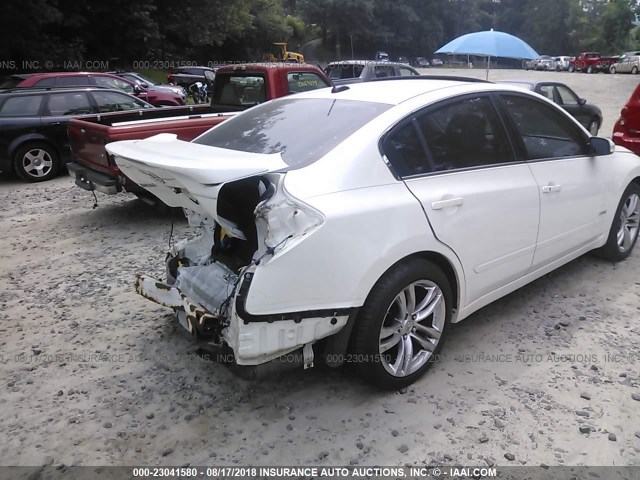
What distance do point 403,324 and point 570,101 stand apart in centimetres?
972

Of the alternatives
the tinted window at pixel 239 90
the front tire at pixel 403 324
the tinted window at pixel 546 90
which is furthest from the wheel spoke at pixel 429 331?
the tinted window at pixel 546 90

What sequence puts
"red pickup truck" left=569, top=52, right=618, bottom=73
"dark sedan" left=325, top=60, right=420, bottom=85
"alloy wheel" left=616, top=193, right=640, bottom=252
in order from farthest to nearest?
"red pickup truck" left=569, top=52, right=618, bottom=73
"dark sedan" left=325, top=60, right=420, bottom=85
"alloy wheel" left=616, top=193, right=640, bottom=252

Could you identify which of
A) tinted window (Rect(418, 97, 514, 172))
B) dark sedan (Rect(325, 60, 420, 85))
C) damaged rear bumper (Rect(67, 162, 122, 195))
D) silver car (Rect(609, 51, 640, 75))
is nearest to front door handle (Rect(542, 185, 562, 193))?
tinted window (Rect(418, 97, 514, 172))

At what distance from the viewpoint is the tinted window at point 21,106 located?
8.52m

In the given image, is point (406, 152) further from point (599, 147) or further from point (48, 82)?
point (48, 82)

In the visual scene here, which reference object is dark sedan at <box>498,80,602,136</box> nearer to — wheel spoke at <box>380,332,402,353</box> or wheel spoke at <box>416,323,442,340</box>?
wheel spoke at <box>416,323,442,340</box>

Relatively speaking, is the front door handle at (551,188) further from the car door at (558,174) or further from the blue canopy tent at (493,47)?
the blue canopy tent at (493,47)

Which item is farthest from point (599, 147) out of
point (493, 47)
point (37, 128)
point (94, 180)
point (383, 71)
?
point (383, 71)

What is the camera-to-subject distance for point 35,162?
28.6 ft

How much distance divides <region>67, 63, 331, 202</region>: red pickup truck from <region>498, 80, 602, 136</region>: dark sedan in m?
4.71

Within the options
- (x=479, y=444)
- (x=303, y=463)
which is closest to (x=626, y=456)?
(x=479, y=444)

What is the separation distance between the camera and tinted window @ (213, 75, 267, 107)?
7.29 metres

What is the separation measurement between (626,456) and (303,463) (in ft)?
5.14

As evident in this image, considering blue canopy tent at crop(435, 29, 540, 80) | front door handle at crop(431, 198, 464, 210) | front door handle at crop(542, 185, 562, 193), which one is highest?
blue canopy tent at crop(435, 29, 540, 80)
